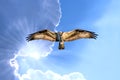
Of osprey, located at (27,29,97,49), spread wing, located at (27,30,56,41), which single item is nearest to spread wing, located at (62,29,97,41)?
osprey, located at (27,29,97,49)

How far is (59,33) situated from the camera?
1395 inches

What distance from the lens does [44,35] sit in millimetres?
37031

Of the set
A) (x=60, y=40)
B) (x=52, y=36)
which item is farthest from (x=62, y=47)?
(x=52, y=36)

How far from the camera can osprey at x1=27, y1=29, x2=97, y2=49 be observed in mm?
35500

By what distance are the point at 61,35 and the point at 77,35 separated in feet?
8.71

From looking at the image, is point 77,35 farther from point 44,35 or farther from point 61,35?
point 44,35

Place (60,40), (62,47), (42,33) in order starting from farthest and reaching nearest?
(42,33) → (60,40) → (62,47)

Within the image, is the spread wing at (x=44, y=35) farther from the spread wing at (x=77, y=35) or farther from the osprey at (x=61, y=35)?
the spread wing at (x=77, y=35)

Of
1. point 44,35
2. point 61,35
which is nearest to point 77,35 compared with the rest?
point 61,35

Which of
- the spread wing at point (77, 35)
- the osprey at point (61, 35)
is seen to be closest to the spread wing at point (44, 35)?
the osprey at point (61, 35)

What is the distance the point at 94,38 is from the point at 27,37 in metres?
8.78

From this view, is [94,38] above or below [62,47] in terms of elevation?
above

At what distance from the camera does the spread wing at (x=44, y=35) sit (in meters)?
36.2

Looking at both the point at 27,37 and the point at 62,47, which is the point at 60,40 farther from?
the point at 27,37
